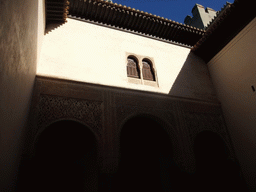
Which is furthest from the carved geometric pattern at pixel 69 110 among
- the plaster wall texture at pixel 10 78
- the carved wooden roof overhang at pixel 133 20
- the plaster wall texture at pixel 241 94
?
the plaster wall texture at pixel 241 94

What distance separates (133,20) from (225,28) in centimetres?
287

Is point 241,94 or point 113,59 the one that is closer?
point 113,59

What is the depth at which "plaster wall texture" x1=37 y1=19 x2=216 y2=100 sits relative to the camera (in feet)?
15.9

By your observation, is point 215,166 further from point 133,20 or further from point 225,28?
point 133,20

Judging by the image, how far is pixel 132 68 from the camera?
19.0 ft

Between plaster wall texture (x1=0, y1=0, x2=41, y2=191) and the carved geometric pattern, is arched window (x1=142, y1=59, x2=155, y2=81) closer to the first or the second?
the carved geometric pattern

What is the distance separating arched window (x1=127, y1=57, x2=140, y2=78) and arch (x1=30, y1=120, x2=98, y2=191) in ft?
6.67

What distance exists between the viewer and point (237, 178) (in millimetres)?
5332

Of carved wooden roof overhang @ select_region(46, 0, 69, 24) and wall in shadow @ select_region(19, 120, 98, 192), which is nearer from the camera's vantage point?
carved wooden roof overhang @ select_region(46, 0, 69, 24)

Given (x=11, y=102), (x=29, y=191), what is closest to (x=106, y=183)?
(x=29, y=191)

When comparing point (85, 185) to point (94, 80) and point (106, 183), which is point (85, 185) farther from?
point (94, 80)

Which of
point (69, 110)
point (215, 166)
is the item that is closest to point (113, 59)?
point (69, 110)

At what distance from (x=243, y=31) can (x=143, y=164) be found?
489 cm

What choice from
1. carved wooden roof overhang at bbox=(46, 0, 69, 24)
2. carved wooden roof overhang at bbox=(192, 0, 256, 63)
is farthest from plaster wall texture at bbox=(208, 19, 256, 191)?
carved wooden roof overhang at bbox=(46, 0, 69, 24)
